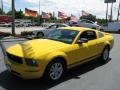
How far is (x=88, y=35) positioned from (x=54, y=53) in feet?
8.01

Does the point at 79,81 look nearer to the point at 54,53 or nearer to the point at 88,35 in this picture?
the point at 54,53

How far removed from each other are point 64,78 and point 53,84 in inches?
25.7

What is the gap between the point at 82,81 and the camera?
7.14 meters

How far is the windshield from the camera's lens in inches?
310

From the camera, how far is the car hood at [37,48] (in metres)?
6.56

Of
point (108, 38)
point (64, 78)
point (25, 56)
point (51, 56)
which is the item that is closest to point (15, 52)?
→ point (25, 56)

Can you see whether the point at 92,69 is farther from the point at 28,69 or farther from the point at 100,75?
the point at 28,69

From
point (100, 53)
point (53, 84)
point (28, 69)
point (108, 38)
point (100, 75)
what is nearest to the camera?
point (28, 69)

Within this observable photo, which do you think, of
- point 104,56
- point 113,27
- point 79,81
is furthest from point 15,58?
point 113,27

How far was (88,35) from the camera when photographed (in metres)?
8.88

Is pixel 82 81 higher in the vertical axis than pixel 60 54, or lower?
lower

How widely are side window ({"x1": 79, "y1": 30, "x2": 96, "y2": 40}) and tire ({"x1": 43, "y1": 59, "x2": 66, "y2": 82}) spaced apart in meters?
1.46

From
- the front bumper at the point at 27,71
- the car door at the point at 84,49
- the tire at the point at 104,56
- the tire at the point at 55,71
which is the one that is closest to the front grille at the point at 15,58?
the front bumper at the point at 27,71

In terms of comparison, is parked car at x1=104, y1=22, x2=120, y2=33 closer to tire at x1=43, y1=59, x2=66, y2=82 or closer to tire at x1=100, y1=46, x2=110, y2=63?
tire at x1=100, y1=46, x2=110, y2=63
